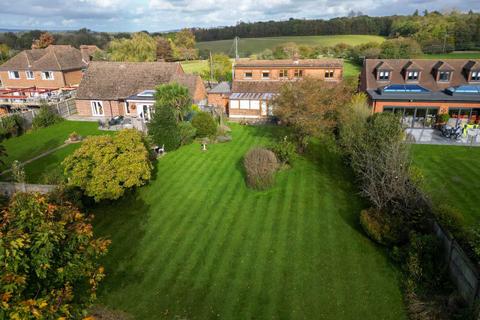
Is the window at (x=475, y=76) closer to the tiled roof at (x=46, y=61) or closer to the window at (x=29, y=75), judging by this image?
the tiled roof at (x=46, y=61)

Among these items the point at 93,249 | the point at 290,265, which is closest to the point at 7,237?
the point at 93,249

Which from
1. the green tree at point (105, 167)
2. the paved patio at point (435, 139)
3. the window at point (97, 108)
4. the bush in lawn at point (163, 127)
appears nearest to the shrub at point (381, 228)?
the green tree at point (105, 167)

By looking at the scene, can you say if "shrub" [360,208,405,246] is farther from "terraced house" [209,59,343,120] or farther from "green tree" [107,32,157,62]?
"green tree" [107,32,157,62]

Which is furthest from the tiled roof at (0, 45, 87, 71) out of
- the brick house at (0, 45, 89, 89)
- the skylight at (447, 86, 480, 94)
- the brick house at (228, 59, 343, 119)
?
the skylight at (447, 86, 480, 94)

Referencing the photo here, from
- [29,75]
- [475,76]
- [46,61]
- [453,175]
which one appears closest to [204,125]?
[453,175]

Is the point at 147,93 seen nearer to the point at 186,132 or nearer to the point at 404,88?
the point at 186,132

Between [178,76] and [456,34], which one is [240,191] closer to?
[178,76]
